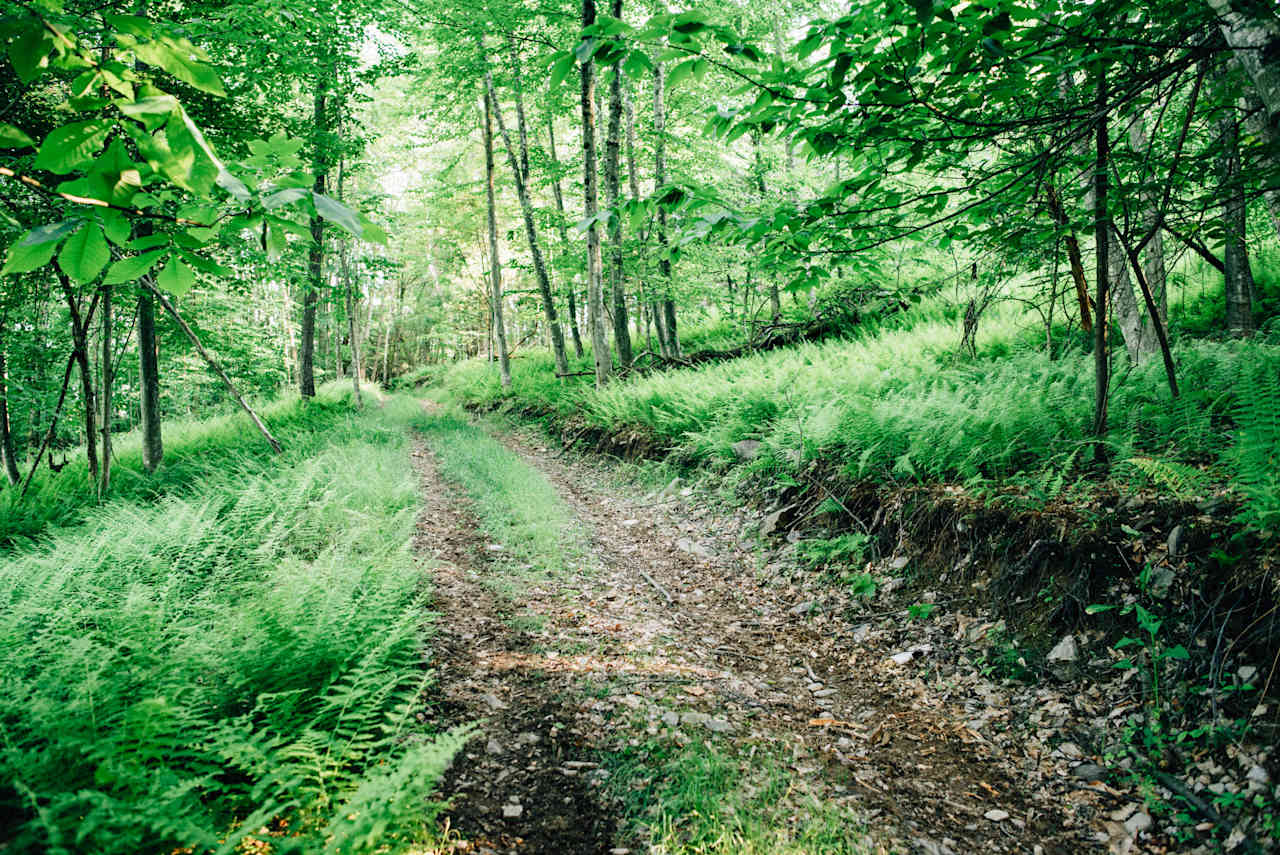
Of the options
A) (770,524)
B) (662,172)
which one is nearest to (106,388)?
(770,524)

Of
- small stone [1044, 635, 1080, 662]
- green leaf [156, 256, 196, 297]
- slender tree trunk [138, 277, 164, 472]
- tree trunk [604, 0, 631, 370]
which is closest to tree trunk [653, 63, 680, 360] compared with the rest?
tree trunk [604, 0, 631, 370]

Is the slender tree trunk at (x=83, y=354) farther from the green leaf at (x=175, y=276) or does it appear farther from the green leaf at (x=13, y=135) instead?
the green leaf at (x=175, y=276)

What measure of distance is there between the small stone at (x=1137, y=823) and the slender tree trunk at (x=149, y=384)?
13203 mm

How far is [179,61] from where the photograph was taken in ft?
5.41

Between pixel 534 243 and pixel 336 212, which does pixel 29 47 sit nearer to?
pixel 336 212

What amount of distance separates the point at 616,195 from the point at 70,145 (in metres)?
11.5

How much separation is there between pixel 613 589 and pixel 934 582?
2.93m

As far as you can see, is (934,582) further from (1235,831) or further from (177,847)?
(177,847)

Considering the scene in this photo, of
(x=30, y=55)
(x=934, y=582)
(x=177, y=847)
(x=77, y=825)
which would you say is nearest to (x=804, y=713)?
(x=934, y=582)

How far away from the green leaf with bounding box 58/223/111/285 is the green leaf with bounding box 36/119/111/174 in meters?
0.18

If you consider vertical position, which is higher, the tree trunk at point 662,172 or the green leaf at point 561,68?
the tree trunk at point 662,172

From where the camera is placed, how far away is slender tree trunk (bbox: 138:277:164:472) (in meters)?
9.64

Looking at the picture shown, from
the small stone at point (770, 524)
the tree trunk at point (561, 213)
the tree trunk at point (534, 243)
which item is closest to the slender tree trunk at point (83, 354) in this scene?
the small stone at point (770, 524)

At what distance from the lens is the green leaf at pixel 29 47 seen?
5.20ft
